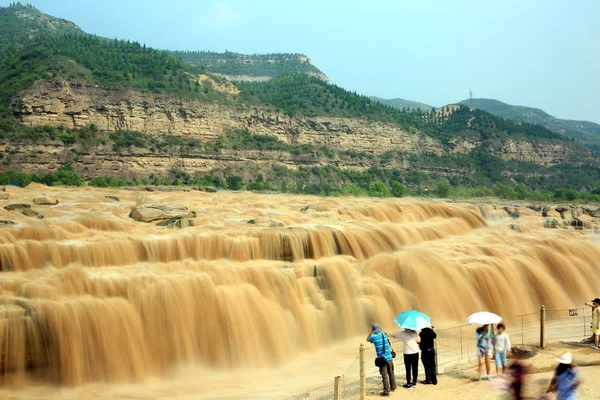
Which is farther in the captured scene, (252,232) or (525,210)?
(525,210)

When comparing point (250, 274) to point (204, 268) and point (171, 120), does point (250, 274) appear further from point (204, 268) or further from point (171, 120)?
point (171, 120)

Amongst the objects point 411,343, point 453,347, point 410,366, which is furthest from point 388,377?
point 453,347

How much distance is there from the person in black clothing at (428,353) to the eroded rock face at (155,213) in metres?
19.8

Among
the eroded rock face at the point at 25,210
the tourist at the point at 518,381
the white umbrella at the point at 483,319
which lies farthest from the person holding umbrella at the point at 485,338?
the eroded rock face at the point at 25,210

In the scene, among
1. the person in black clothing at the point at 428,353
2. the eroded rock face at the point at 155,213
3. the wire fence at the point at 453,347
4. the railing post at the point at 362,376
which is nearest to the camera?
the railing post at the point at 362,376

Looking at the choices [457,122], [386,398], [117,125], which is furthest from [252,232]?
[457,122]

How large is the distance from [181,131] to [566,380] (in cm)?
10604

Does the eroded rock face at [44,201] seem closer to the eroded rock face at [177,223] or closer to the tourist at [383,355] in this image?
the eroded rock face at [177,223]

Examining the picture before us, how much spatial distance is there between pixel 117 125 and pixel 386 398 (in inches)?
3881

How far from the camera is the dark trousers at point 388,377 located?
13555mm

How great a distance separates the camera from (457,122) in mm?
158500

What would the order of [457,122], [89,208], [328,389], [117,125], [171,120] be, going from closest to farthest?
1. [328,389]
2. [89,208]
3. [117,125]
4. [171,120]
5. [457,122]

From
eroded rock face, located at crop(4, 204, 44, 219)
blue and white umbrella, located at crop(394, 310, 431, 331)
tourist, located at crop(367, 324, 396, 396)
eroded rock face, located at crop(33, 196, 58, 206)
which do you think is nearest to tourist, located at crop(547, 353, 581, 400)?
tourist, located at crop(367, 324, 396, 396)

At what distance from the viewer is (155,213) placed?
31.4 metres
